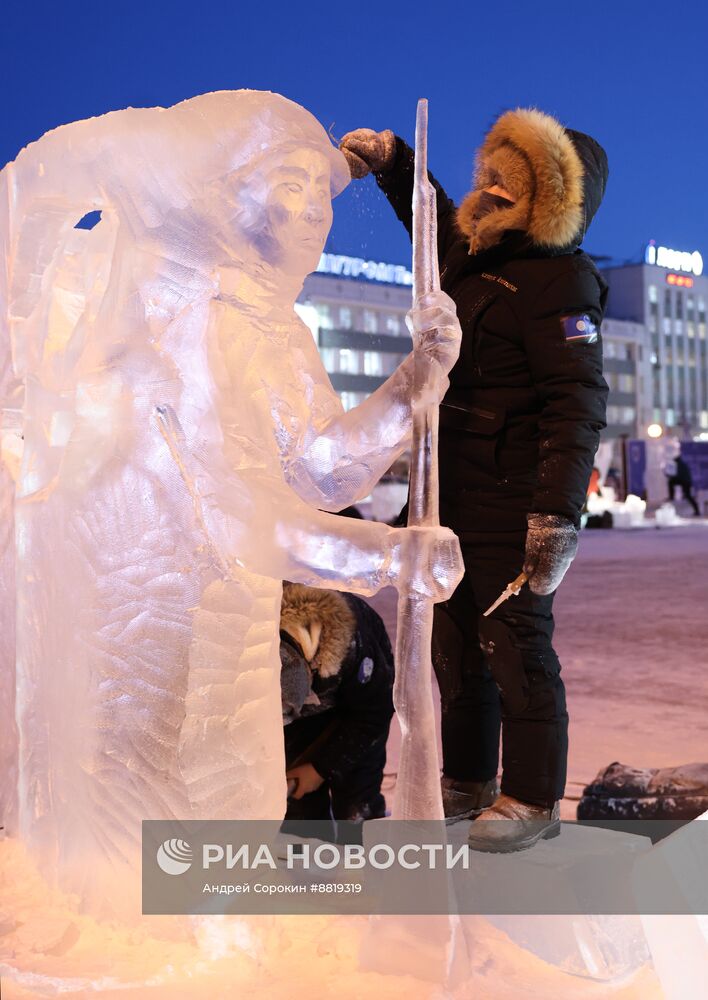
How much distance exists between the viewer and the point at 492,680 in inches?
96.7

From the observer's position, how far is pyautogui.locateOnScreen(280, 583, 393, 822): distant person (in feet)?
9.45

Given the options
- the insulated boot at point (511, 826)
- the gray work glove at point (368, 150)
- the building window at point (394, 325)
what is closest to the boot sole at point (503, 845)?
the insulated boot at point (511, 826)

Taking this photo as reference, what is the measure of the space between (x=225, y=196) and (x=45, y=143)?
348 mm

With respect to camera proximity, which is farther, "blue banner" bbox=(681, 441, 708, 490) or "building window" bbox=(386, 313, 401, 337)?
"blue banner" bbox=(681, 441, 708, 490)

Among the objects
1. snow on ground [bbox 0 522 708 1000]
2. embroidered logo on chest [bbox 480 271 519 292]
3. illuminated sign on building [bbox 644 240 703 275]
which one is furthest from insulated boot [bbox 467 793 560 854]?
illuminated sign on building [bbox 644 240 703 275]

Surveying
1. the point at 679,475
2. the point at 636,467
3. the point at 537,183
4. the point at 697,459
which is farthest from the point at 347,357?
the point at 697,459

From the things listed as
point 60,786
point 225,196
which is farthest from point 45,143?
point 60,786

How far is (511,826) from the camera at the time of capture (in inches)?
84.0

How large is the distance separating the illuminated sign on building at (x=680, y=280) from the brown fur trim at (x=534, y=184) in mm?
44214

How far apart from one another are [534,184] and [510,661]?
1017 mm

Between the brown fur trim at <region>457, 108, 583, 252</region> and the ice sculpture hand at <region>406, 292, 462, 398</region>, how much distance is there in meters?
0.67

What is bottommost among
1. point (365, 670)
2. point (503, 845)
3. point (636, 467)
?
point (503, 845)

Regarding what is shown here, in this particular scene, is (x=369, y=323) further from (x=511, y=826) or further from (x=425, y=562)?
(x=425, y=562)

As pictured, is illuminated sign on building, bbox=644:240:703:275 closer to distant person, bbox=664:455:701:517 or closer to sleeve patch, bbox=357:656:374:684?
distant person, bbox=664:455:701:517
